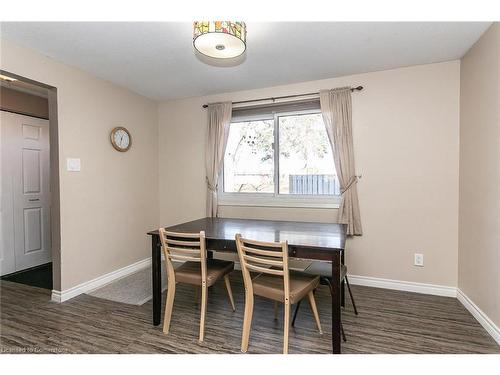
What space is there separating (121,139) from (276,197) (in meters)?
2.04

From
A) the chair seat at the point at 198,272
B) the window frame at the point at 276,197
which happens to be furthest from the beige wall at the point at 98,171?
the chair seat at the point at 198,272

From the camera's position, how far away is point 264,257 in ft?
6.06

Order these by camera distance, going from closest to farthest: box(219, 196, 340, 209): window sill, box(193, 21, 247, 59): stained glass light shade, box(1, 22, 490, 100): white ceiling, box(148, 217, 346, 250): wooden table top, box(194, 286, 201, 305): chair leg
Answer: box(193, 21, 247, 59): stained glass light shade, box(148, 217, 346, 250): wooden table top, box(1, 22, 490, 100): white ceiling, box(194, 286, 201, 305): chair leg, box(219, 196, 340, 209): window sill

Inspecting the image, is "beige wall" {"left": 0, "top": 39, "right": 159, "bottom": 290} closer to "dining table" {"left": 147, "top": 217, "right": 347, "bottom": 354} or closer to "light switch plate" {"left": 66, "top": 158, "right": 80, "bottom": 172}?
"light switch plate" {"left": 66, "top": 158, "right": 80, "bottom": 172}

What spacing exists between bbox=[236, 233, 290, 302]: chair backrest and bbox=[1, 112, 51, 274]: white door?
3.27 m

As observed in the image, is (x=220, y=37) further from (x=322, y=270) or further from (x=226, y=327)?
(x=226, y=327)

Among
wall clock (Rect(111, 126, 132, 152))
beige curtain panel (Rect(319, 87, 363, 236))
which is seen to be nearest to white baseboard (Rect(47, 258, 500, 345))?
beige curtain panel (Rect(319, 87, 363, 236))

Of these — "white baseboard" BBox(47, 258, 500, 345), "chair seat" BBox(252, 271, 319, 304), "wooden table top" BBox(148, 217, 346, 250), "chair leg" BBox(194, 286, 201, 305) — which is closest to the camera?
"chair seat" BBox(252, 271, 319, 304)

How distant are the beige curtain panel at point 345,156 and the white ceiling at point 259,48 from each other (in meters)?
0.29

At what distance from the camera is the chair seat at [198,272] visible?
2.12 metres

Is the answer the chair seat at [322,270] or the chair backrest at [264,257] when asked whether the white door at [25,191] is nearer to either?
the chair backrest at [264,257]

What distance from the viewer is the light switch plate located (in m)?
2.76

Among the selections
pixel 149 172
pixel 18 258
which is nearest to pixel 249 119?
pixel 149 172
